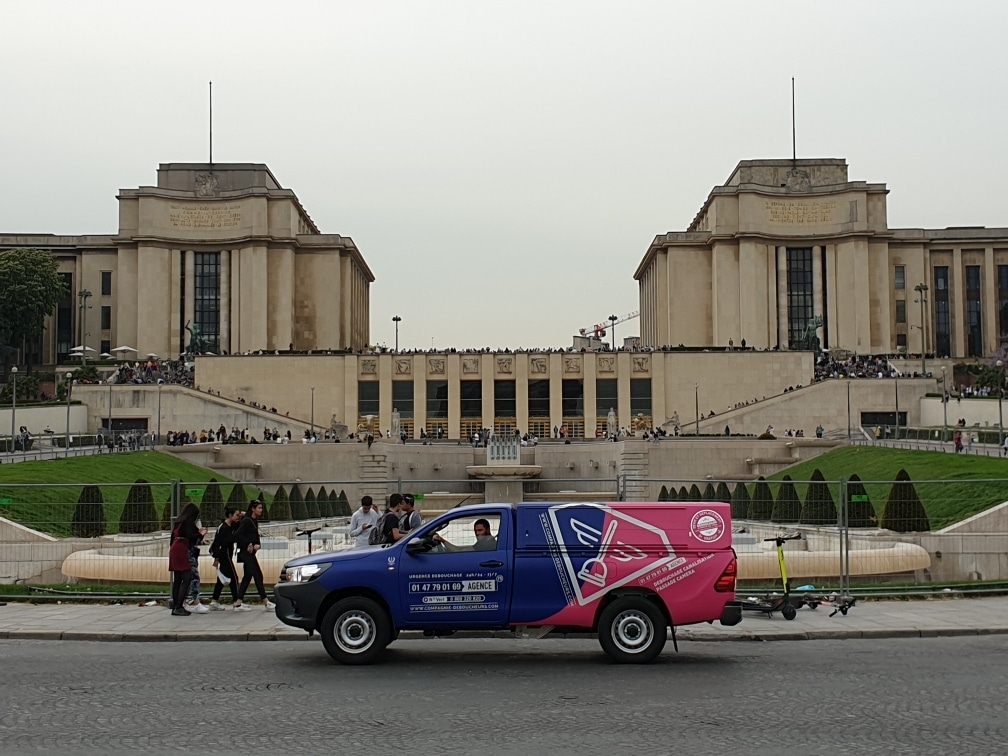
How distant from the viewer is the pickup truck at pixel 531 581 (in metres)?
15.0

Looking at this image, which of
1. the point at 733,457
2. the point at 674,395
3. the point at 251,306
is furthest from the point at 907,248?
the point at 251,306

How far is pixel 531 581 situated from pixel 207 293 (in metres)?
105

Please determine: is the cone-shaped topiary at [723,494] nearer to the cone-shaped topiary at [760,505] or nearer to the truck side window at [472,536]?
the cone-shaped topiary at [760,505]

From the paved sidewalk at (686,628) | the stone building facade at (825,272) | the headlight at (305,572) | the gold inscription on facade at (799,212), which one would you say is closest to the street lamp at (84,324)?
the stone building facade at (825,272)

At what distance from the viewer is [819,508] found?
2383cm

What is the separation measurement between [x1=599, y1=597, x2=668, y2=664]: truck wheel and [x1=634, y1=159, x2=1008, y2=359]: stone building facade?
98389 millimetres

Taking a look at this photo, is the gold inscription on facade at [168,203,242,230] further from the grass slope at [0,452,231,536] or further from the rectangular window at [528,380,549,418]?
the grass slope at [0,452,231,536]

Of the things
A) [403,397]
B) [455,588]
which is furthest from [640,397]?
[455,588]

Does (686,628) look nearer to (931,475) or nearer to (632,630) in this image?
(632,630)

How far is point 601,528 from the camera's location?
600 inches

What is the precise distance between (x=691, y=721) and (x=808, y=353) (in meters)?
85.1

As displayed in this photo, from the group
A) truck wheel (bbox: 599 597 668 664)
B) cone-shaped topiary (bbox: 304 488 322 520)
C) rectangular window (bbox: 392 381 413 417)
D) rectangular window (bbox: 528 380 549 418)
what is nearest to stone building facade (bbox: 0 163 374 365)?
Result: rectangular window (bbox: 392 381 413 417)

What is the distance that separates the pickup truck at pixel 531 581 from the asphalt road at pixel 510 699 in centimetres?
A: 52

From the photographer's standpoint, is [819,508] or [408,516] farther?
[819,508]
